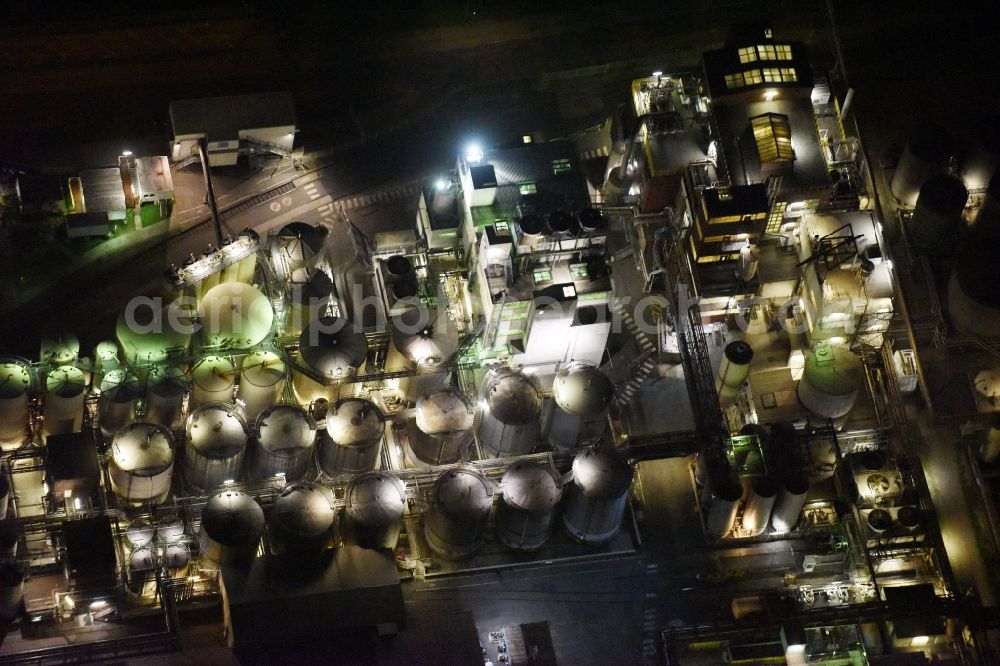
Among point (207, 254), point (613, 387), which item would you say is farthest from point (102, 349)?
point (613, 387)

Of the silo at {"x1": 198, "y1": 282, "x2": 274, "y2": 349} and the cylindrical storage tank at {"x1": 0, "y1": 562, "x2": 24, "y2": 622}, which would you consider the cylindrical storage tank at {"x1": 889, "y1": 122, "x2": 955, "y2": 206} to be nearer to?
the silo at {"x1": 198, "y1": 282, "x2": 274, "y2": 349}

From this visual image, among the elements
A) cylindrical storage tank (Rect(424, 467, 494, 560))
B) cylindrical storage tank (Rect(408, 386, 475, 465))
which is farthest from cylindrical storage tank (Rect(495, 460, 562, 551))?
cylindrical storage tank (Rect(408, 386, 475, 465))

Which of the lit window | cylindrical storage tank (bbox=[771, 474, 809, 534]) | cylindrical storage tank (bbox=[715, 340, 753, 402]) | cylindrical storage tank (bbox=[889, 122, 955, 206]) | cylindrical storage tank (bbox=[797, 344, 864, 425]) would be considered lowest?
cylindrical storage tank (bbox=[771, 474, 809, 534])

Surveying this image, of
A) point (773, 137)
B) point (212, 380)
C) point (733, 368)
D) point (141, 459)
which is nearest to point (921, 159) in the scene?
point (773, 137)

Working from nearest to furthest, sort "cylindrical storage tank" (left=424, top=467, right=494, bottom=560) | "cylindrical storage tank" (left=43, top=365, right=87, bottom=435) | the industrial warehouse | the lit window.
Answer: the industrial warehouse < "cylindrical storage tank" (left=424, top=467, right=494, bottom=560) < "cylindrical storage tank" (left=43, top=365, right=87, bottom=435) < the lit window

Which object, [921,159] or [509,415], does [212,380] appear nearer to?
[509,415]

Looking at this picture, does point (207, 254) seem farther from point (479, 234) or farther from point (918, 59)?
point (918, 59)
